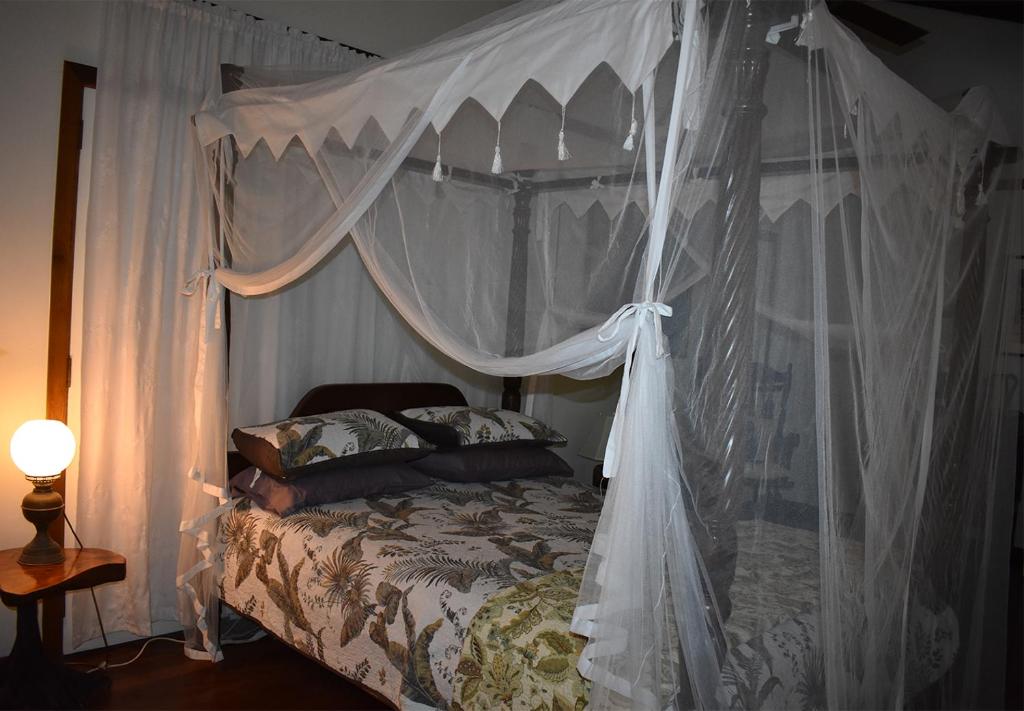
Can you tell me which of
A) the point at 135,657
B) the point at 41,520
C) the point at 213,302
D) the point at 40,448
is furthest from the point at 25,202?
the point at 135,657

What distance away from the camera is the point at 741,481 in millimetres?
1746

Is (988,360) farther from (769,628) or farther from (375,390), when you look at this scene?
(375,390)

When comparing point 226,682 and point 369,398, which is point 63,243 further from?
point 226,682

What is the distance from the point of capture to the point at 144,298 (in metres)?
3.23

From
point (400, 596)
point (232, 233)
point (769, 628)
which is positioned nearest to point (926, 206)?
point (769, 628)

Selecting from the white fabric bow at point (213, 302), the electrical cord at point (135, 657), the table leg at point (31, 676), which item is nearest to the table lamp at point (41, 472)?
the table leg at point (31, 676)

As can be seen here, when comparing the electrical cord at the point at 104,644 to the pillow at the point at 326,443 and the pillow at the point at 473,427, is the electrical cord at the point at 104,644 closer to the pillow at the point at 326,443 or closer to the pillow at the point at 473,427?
the pillow at the point at 326,443

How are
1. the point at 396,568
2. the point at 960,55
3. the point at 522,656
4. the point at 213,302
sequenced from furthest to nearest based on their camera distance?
the point at 960,55
the point at 213,302
the point at 396,568
the point at 522,656

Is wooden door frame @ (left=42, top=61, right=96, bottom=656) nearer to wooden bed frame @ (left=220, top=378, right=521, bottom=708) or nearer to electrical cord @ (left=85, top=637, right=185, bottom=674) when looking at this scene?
electrical cord @ (left=85, top=637, right=185, bottom=674)

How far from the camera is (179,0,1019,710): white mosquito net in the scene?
172cm

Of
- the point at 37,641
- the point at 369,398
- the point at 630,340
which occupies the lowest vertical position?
the point at 37,641

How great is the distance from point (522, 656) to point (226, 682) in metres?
1.47

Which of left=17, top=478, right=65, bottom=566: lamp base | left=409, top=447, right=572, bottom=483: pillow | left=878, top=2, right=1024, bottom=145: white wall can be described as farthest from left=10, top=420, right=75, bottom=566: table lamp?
left=878, top=2, right=1024, bottom=145: white wall

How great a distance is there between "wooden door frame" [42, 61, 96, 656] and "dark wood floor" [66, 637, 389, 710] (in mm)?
311
